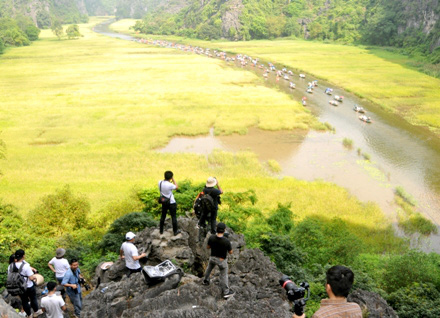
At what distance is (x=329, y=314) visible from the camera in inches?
175

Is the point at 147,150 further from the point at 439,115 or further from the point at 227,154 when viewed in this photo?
the point at 439,115

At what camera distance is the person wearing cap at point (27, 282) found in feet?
26.9

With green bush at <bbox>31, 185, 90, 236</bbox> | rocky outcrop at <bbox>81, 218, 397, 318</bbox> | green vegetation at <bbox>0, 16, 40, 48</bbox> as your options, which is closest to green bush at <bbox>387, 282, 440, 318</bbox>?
rocky outcrop at <bbox>81, 218, 397, 318</bbox>

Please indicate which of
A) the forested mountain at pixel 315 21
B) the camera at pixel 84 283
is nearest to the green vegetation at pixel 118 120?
the camera at pixel 84 283

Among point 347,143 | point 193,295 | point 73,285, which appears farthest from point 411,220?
point 73,285

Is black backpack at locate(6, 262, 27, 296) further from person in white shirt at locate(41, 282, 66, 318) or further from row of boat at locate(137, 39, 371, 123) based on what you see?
row of boat at locate(137, 39, 371, 123)

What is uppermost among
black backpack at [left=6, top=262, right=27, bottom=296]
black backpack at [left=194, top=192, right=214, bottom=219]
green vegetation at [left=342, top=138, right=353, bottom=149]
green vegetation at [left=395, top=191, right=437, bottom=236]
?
A: black backpack at [left=194, top=192, right=214, bottom=219]

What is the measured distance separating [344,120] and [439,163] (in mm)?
13522

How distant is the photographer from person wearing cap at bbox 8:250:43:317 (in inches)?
262

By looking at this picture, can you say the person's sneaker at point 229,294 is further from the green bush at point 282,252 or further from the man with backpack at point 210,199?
the green bush at point 282,252

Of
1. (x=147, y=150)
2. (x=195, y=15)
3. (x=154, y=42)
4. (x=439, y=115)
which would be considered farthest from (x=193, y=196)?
(x=195, y=15)

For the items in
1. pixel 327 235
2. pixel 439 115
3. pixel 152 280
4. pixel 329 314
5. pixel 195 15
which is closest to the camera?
pixel 329 314

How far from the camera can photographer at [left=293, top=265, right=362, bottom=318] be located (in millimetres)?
4445

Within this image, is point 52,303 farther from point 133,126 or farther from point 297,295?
point 133,126
